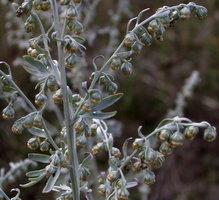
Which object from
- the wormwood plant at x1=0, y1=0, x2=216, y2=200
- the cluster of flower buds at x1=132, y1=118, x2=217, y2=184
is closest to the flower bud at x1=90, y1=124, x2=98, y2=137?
the wormwood plant at x1=0, y1=0, x2=216, y2=200

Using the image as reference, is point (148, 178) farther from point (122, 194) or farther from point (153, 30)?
point (153, 30)

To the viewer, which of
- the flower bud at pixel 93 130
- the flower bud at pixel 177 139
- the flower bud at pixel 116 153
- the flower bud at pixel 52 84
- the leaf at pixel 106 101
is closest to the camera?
the flower bud at pixel 177 139

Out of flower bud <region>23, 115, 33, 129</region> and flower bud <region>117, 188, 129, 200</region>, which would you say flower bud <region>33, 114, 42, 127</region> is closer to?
flower bud <region>23, 115, 33, 129</region>

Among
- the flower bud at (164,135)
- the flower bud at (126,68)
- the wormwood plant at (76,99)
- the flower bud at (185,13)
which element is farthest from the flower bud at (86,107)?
the flower bud at (185,13)

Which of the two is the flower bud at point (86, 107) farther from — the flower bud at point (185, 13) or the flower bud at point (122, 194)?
the flower bud at point (185, 13)

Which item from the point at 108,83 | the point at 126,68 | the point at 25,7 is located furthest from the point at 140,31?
the point at 25,7

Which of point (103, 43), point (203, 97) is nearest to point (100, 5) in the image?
point (103, 43)

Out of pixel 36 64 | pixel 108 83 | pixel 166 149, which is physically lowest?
pixel 166 149

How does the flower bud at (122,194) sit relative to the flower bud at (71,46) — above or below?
below

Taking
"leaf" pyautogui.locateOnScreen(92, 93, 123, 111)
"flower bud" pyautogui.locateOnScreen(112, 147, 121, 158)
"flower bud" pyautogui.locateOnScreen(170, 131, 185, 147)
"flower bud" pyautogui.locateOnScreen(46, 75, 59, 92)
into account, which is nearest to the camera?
"flower bud" pyautogui.locateOnScreen(170, 131, 185, 147)

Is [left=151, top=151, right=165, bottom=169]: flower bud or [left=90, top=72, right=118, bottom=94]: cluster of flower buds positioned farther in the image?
[left=90, top=72, right=118, bottom=94]: cluster of flower buds

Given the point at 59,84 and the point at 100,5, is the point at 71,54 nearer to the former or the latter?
the point at 59,84
